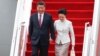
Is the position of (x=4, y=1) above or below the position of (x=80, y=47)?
above

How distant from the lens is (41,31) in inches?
311

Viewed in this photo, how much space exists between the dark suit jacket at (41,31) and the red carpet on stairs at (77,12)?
3.24ft

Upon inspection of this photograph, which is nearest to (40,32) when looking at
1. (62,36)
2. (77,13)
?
(62,36)

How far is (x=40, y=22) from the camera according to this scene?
314 inches

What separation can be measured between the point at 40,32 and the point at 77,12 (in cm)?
220

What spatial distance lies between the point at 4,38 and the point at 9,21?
0.51 meters

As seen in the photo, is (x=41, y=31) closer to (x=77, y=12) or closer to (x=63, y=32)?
(x=63, y=32)

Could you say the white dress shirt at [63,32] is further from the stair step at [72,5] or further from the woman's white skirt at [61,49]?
the stair step at [72,5]

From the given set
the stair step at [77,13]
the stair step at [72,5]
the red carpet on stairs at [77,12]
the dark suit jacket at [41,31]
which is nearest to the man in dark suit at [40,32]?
the dark suit jacket at [41,31]

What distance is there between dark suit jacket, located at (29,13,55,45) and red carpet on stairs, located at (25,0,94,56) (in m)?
0.99

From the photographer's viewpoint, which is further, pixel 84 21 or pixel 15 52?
pixel 84 21

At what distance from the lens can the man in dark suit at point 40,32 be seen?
7.86 meters

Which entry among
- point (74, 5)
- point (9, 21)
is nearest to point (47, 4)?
point (74, 5)

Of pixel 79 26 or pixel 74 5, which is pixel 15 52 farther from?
pixel 74 5
